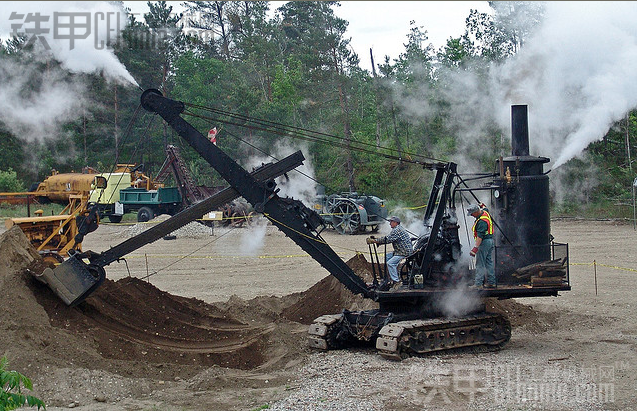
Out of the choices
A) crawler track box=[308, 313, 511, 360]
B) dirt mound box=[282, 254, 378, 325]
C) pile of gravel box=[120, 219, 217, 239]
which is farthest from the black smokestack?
pile of gravel box=[120, 219, 217, 239]

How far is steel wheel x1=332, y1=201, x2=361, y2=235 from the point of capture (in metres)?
26.7

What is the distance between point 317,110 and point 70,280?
2968cm

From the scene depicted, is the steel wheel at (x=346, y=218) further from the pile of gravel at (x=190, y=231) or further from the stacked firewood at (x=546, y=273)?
the stacked firewood at (x=546, y=273)

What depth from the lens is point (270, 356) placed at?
1111cm

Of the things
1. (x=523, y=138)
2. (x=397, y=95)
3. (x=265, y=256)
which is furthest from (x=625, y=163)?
(x=523, y=138)

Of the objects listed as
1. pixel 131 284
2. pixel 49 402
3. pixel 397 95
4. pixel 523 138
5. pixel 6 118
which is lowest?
pixel 49 402

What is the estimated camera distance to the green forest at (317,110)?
1128 inches

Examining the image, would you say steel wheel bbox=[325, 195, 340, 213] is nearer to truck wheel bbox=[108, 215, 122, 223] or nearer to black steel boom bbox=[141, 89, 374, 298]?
truck wheel bbox=[108, 215, 122, 223]

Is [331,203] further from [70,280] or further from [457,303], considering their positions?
[70,280]

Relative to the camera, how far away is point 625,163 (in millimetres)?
28062

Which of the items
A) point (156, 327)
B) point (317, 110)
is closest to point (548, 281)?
point (156, 327)

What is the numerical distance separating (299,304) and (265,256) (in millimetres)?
7588

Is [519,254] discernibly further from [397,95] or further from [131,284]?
[397,95]

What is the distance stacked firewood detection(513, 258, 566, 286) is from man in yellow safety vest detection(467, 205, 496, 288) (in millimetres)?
535
